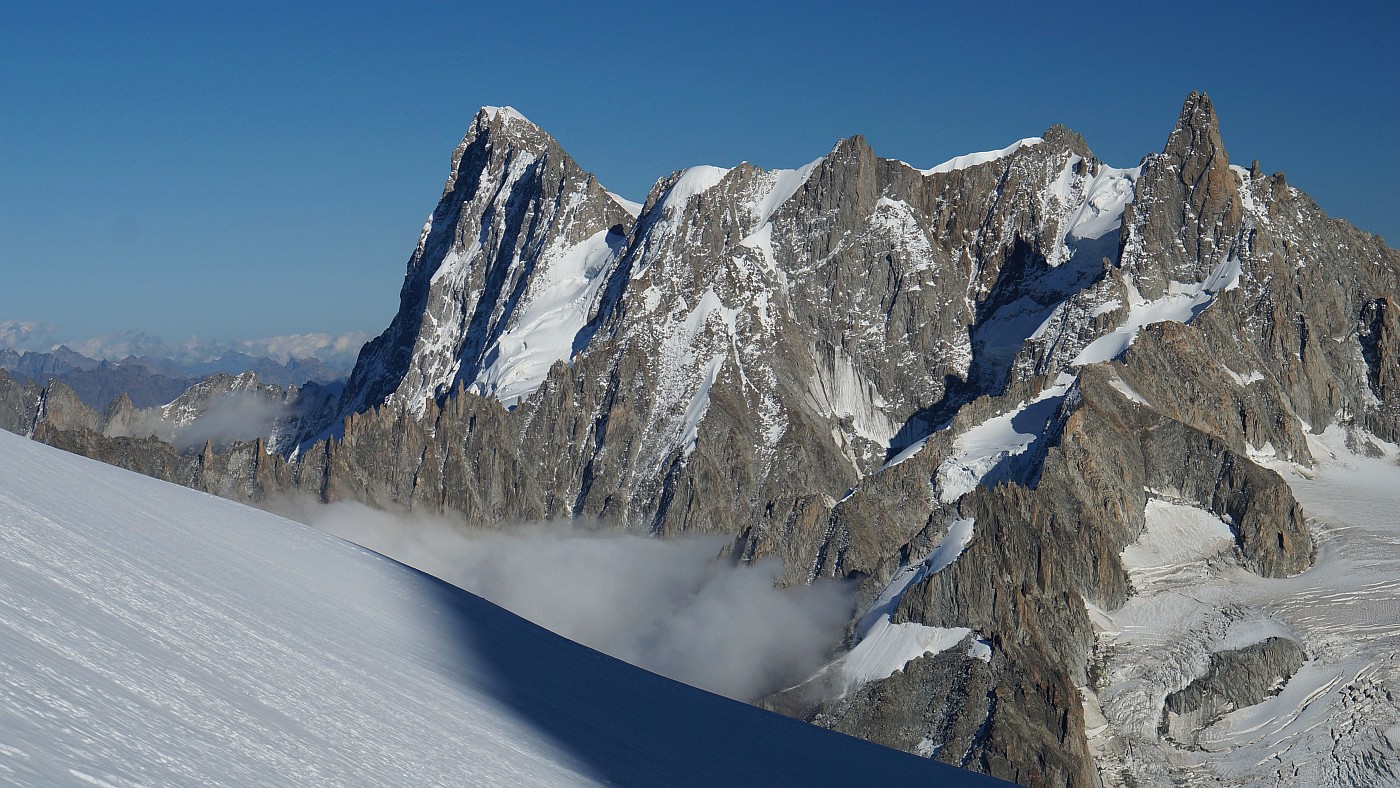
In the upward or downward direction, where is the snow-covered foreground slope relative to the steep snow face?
downward

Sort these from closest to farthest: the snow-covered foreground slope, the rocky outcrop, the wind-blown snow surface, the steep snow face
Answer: the snow-covered foreground slope
the wind-blown snow surface
the rocky outcrop
the steep snow face

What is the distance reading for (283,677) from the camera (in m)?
17.9

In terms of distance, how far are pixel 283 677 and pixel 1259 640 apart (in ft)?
560

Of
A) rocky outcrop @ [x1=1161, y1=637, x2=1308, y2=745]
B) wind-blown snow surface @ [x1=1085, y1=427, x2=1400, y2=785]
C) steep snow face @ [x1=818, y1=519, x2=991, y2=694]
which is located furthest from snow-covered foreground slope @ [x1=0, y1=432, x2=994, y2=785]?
rocky outcrop @ [x1=1161, y1=637, x2=1308, y2=745]

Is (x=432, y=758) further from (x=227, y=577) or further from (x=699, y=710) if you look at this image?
(x=699, y=710)

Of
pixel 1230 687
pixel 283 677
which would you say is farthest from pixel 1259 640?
pixel 283 677

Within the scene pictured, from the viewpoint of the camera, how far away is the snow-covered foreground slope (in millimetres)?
14070

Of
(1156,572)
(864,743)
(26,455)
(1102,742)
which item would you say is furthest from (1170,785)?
(26,455)

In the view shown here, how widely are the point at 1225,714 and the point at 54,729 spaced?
549ft

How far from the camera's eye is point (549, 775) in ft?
61.0

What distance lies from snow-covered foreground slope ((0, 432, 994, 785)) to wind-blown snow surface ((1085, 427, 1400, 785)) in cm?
13988

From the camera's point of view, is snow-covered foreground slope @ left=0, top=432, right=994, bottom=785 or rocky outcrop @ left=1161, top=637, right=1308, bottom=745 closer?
snow-covered foreground slope @ left=0, top=432, right=994, bottom=785

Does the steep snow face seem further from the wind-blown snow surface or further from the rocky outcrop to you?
the rocky outcrop

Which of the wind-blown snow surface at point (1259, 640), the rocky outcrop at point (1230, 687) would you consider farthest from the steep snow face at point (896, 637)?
the rocky outcrop at point (1230, 687)
